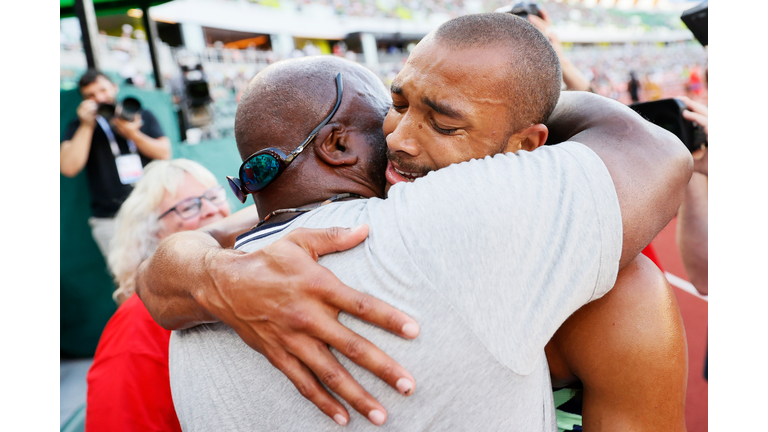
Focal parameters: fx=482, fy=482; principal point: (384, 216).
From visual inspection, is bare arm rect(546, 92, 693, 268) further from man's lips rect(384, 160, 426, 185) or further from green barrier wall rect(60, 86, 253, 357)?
green barrier wall rect(60, 86, 253, 357)

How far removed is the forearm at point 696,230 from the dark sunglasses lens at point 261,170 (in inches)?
115

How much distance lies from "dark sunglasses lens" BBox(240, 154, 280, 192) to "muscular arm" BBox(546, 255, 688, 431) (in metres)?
0.98

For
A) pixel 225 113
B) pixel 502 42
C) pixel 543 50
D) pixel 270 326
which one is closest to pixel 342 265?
pixel 270 326

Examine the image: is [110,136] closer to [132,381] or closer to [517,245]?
[132,381]

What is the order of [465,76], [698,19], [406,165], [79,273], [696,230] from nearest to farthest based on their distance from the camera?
1. [465,76]
2. [406,165]
3. [698,19]
4. [696,230]
5. [79,273]

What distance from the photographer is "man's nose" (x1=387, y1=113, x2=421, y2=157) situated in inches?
59.5

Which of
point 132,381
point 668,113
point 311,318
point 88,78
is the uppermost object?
point 88,78

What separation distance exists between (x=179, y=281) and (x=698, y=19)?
330 cm

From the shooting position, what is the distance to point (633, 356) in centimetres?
127

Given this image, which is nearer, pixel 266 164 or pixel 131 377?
pixel 266 164

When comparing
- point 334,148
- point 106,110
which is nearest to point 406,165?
point 334,148

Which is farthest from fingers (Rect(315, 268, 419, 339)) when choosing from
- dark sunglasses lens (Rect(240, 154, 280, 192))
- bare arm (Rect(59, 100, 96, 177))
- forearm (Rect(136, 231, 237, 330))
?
→ bare arm (Rect(59, 100, 96, 177))

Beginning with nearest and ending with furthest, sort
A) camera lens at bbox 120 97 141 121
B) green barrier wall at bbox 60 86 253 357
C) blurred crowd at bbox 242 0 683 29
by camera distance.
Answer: camera lens at bbox 120 97 141 121, green barrier wall at bbox 60 86 253 357, blurred crowd at bbox 242 0 683 29

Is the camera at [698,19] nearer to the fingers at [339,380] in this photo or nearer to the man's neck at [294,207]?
the man's neck at [294,207]
